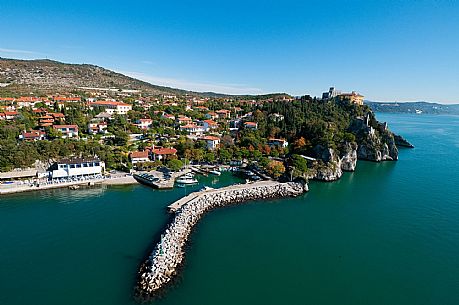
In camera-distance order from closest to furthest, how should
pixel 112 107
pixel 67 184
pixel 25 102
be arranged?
1. pixel 67 184
2. pixel 25 102
3. pixel 112 107

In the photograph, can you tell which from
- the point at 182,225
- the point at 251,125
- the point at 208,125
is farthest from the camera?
the point at 208,125

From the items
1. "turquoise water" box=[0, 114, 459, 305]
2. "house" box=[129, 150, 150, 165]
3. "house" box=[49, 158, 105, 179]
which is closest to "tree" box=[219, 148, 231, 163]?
"house" box=[129, 150, 150, 165]

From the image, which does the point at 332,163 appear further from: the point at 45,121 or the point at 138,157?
the point at 45,121

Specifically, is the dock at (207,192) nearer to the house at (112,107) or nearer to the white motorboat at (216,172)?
the white motorboat at (216,172)

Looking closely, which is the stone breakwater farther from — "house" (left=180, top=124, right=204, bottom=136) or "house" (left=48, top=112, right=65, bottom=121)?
"house" (left=48, top=112, right=65, bottom=121)

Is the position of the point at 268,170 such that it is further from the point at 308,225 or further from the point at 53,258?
the point at 53,258

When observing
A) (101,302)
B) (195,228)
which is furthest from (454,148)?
(101,302)

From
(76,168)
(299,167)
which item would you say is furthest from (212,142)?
(76,168)
